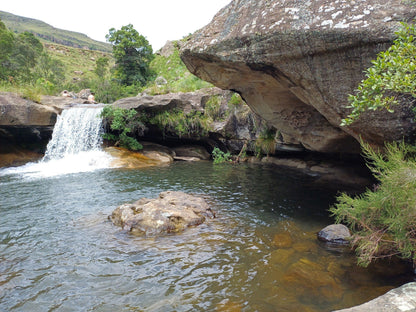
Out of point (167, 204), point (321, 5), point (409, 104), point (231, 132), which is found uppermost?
point (321, 5)

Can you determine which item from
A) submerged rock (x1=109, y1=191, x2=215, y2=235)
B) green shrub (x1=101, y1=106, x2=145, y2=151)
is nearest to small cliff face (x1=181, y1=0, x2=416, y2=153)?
submerged rock (x1=109, y1=191, x2=215, y2=235)

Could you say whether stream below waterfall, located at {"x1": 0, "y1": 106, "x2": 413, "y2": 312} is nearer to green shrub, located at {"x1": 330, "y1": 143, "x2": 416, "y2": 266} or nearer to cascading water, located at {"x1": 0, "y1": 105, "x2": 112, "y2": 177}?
green shrub, located at {"x1": 330, "y1": 143, "x2": 416, "y2": 266}

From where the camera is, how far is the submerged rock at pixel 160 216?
18.5ft

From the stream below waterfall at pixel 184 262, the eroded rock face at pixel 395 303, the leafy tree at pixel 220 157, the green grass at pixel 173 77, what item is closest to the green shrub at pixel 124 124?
the green grass at pixel 173 77

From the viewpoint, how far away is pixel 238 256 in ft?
15.1

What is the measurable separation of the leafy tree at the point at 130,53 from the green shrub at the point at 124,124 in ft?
42.7

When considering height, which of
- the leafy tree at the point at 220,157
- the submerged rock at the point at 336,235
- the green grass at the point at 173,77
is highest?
the green grass at the point at 173,77

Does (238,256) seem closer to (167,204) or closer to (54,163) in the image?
(167,204)

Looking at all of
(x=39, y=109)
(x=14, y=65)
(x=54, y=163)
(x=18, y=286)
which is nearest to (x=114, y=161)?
(x=54, y=163)

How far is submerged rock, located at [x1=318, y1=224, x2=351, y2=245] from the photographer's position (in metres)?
4.95

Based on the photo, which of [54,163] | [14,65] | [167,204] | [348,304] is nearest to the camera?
[348,304]

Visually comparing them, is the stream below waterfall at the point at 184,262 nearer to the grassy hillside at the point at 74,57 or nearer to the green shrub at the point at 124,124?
the green shrub at the point at 124,124

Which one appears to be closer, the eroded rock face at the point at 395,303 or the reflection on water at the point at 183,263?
the eroded rock face at the point at 395,303

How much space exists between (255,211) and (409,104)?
13.1 feet
